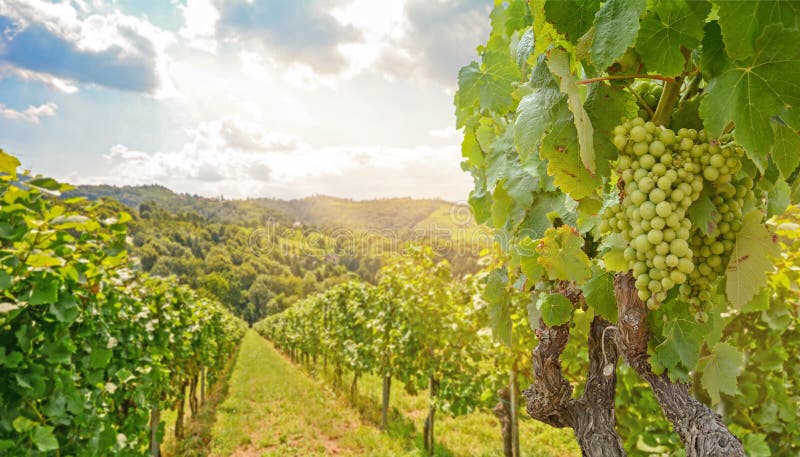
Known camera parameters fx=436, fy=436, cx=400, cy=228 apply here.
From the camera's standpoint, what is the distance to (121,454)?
3961mm

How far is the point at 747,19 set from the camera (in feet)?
2.73

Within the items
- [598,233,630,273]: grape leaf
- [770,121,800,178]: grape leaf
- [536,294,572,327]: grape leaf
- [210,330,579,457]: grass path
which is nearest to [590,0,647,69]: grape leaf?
[770,121,800,178]: grape leaf

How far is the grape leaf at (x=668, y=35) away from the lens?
3.07 feet

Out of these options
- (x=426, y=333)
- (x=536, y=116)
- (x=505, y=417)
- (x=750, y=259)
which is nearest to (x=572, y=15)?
(x=536, y=116)

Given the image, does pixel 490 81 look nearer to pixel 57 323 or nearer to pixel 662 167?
pixel 662 167

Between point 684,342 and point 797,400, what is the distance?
3.40 metres

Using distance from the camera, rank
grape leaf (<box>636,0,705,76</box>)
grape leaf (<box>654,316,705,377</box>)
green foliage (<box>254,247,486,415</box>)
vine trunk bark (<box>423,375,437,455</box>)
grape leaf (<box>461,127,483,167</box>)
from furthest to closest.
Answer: vine trunk bark (<box>423,375,437,455</box>), green foliage (<box>254,247,486,415</box>), grape leaf (<box>461,127,483,167</box>), grape leaf (<box>654,316,705,377</box>), grape leaf (<box>636,0,705,76</box>)

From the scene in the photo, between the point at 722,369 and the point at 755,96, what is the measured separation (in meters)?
0.96

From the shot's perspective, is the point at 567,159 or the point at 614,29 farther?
the point at 567,159

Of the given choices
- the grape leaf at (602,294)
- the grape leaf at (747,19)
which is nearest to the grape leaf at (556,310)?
the grape leaf at (602,294)

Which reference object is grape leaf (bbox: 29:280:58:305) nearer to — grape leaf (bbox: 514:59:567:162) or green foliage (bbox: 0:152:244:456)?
green foliage (bbox: 0:152:244:456)

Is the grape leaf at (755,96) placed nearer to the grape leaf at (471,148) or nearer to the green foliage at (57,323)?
the grape leaf at (471,148)

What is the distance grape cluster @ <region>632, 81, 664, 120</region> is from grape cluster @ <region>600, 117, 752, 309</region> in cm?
20

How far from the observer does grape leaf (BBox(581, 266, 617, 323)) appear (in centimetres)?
142
